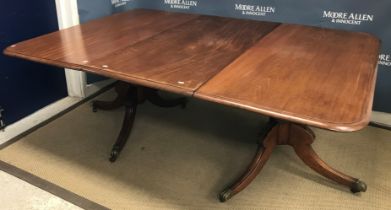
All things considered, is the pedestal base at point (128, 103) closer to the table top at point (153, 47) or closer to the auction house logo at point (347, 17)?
the table top at point (153, 47)

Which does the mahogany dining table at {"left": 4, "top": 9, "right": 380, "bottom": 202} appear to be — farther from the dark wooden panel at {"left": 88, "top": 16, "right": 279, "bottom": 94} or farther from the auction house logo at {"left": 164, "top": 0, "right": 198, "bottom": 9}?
the auction house logo at {"left": 164, "top": 0, "right": 198, "bottom": 9}

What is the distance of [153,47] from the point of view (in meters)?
1.66

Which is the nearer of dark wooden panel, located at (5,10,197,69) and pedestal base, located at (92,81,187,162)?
dark wooden panel, located at (5,10,197,69)

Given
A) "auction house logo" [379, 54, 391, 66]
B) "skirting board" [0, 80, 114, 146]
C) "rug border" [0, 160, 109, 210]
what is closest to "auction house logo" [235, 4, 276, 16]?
"auction house logo" [379, 54, 391, 66]

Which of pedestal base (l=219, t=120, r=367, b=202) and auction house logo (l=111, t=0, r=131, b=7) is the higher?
auction house logo (l=111, t=0, r=131, b=7)

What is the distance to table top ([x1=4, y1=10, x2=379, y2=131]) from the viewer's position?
1.12 metres

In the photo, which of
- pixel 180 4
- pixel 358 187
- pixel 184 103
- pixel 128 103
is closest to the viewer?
pixel 358 187

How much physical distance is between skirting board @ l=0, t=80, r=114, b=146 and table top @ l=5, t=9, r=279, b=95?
72cm

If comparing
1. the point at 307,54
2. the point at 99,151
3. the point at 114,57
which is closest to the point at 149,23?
the point at 114,57

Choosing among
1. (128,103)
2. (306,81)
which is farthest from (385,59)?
(128,103)

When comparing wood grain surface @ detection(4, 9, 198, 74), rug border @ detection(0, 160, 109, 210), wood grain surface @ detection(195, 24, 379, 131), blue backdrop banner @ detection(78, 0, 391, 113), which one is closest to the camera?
wood grain surface @ detection(195, 24, 379, 131)

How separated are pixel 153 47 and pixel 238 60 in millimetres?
428

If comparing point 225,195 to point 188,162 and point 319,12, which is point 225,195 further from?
point 319,12

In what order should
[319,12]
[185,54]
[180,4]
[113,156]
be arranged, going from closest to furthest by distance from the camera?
1. [185,54]
2. [113,156]
3. [319,12]
4. [180,4]
